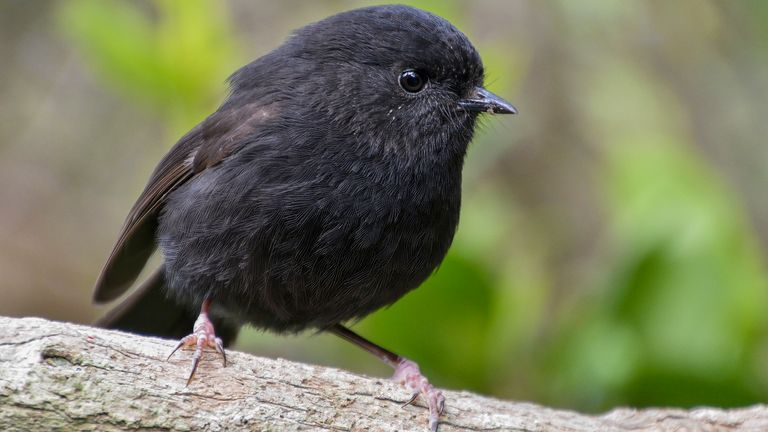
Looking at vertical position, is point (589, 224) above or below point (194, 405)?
above

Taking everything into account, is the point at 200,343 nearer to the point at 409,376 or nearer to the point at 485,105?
the point at 409,376

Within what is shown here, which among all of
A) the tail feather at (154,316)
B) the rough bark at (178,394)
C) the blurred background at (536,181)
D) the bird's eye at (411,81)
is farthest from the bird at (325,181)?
the blurred background at (536,181)

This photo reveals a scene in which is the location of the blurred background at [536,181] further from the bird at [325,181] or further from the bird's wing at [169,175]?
the bird's wing at [169,175]

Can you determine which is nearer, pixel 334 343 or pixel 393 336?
pixel 393 336

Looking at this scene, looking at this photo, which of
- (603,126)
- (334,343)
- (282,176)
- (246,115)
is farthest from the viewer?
(603,126)

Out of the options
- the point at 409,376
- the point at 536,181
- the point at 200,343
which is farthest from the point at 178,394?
the point at 536,181

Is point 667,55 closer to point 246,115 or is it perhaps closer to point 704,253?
point 704,253

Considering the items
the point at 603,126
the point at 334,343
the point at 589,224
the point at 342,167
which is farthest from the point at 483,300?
the point at 589,224
